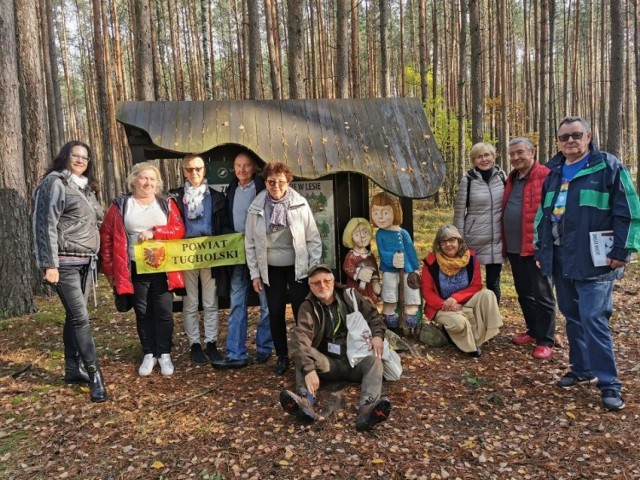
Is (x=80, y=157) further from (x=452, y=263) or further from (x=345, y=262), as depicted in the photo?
(x=452, y=263)

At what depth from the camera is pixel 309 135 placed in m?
5.03

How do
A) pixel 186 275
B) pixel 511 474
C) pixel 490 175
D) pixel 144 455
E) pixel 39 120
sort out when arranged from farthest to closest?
1. pixel 39 120
2. pixel 490 175
3. pixel 186 275
4. pixel 144 455
5. pixel 511 474

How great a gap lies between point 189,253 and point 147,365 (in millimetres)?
1174

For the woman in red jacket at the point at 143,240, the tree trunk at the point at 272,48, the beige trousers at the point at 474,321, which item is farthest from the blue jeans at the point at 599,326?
the tree trunk at the point at 272,48

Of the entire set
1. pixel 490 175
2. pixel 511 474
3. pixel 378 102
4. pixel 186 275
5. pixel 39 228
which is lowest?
pixel 511 474

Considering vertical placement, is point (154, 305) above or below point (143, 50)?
below

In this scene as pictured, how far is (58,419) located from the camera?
3668 millimetres

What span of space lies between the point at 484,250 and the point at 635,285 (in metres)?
4.38

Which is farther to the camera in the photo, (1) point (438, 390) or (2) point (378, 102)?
(2) point (378, 102)

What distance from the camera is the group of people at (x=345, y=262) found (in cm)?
355

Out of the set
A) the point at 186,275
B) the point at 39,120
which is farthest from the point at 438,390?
the point at 39,120

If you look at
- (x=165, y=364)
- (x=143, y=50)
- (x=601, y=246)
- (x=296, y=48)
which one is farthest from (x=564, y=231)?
(x=143, y=50)

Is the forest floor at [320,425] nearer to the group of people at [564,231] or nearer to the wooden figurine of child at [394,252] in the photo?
the group of people at [564,231]

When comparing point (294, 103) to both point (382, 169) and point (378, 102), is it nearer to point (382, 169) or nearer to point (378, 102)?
point (378, 102)
